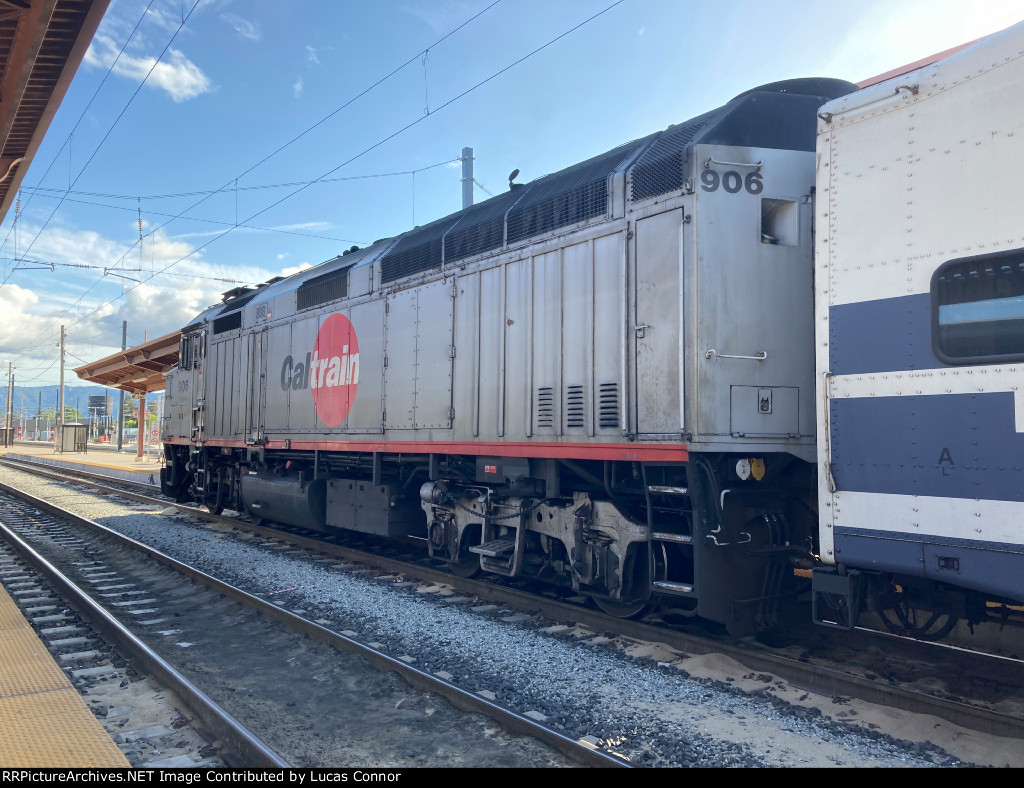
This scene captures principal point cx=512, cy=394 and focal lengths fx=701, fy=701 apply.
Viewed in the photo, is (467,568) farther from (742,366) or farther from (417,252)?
(742,366)

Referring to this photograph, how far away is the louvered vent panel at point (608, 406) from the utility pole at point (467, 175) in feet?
44.7

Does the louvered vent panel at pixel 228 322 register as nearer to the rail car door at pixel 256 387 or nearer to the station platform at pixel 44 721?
the rail car door at pixel 256 387

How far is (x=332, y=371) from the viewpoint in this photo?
36.0 ft

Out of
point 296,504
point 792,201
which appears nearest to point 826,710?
point 792,201

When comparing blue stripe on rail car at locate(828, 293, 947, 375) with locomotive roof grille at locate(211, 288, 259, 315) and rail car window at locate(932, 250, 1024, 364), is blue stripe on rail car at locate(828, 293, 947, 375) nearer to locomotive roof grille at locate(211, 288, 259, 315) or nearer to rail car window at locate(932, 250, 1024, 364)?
rail car window at locate(932, 250, 1024, 364)

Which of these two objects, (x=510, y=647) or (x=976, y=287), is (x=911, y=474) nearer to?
(x=976, y=287)

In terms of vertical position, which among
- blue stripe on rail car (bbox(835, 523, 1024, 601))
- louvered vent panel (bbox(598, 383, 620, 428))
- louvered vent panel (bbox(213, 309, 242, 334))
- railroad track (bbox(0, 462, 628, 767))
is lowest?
railroad track (bbox(0, 462, 628, 767))

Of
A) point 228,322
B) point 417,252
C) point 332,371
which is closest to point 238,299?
point 228,322

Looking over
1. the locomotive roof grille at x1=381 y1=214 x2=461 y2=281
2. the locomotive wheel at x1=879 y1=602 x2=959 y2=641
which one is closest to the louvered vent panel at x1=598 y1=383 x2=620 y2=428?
the locomotive wheel at x1=879 y1=602 x2=959 y2=641

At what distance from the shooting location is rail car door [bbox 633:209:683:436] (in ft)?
18.8

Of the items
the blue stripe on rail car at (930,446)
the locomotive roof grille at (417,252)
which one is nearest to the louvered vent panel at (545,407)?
the locomotive roof grille at (417,252)

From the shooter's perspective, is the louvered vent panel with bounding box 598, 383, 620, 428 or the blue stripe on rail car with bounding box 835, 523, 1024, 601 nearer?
the blue stripe on rail car with bounding box 835, 523, 1024, 601

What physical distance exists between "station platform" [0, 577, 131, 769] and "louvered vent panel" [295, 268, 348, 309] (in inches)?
255

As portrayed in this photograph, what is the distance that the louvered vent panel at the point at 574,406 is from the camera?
672 centimetres
